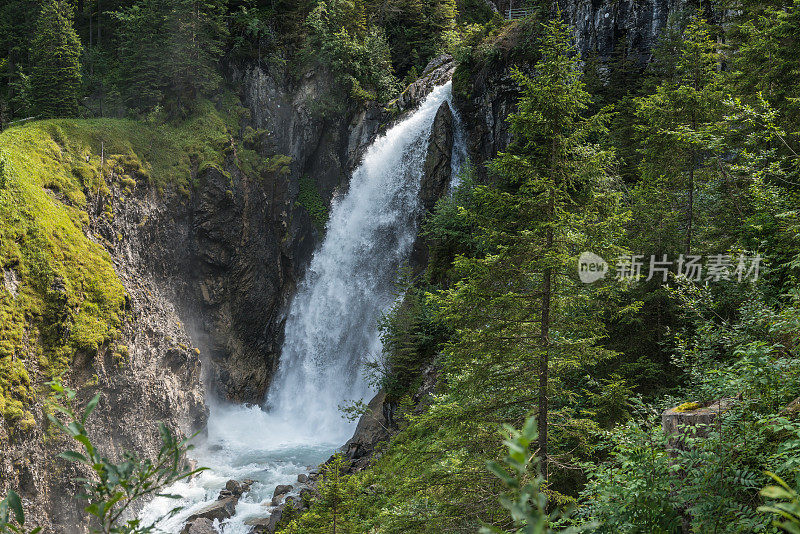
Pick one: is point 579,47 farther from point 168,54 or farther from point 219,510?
point 219,510

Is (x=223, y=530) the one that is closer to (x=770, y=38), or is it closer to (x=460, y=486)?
(x=460, y=486)

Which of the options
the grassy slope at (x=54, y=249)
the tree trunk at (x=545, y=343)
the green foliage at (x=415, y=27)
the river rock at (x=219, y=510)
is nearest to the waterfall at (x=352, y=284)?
the green foliage at (x=415, y=27)

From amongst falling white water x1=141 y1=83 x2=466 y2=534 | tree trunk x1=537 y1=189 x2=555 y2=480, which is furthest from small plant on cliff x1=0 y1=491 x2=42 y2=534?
falling white water x1=141 y1=83 x2=466 y2=534

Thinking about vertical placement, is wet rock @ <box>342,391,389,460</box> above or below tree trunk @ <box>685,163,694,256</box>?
below

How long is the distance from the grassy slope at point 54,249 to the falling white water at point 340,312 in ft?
26.7

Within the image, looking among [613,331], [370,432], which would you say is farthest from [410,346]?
[613,331]

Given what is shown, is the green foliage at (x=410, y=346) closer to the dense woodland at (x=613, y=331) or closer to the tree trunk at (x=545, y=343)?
the dense woodland at (x=613, y=331)

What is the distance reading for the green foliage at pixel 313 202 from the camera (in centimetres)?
2577

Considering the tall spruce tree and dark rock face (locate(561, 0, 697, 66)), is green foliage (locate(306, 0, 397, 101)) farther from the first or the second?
the tall spruce tree

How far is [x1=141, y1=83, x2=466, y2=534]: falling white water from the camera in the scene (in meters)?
21.3

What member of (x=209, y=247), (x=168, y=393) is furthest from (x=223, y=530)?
(x=209, y=247)

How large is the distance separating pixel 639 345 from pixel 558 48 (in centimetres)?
552

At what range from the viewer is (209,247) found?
23.4 m

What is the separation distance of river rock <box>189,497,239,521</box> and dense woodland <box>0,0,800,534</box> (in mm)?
6135
